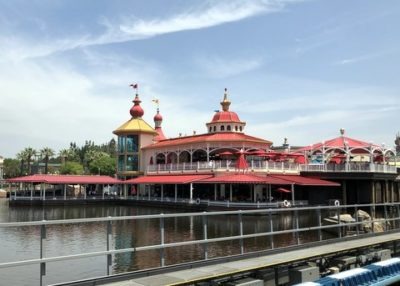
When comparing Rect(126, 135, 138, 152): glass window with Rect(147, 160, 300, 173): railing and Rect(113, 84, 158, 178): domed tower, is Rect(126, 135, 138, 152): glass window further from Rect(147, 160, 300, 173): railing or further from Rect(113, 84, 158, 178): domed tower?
Rect(147, 160, 300, 173): railing

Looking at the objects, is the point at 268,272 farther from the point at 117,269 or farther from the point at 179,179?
the point at 179,179

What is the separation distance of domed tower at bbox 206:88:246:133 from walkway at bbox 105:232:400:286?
148ft

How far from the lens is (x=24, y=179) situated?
57.7 metres

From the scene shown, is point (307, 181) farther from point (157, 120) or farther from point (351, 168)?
point (157, 120)

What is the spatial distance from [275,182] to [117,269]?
30.1m

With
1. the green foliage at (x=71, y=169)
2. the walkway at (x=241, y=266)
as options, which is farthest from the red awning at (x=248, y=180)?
the green foliage at (x=71, y=169)

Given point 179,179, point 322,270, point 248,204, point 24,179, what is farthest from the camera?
point 24,179

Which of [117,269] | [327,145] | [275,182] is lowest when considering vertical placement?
[117,269]

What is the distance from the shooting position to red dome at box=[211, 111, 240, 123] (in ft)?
192

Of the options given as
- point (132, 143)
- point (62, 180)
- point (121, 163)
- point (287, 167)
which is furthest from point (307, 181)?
point (121, 163)

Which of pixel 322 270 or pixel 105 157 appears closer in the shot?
pixel 322 270

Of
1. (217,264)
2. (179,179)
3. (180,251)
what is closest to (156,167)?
(179,179)

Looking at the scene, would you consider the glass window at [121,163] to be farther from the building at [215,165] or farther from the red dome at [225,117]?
the red dome at [225,117]

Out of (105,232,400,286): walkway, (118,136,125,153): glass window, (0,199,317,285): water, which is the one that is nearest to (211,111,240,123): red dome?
(118,136,125,153): glass window
